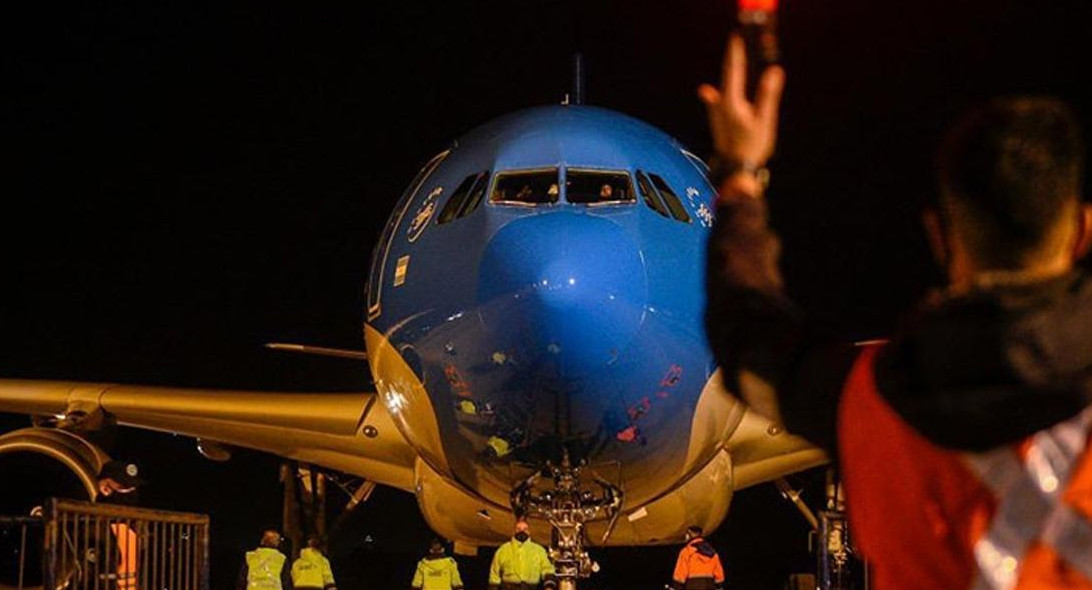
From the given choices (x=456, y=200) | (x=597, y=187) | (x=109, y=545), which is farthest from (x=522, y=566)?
(x=109, y=545)

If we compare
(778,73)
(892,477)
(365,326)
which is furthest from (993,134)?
(365,326)

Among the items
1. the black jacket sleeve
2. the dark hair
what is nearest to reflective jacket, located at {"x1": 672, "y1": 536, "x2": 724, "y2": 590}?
the black jacket sleeve

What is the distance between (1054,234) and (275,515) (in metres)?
24.6

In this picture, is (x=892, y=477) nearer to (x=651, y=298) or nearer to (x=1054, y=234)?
(x=1054, y=234)

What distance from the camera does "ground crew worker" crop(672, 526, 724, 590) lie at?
39.3 feet

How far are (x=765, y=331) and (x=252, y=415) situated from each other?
10546 millimetres

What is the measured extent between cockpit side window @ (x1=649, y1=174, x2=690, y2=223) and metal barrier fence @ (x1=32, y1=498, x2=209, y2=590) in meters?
2.99

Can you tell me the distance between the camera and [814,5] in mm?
4188

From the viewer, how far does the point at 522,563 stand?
37.6ft

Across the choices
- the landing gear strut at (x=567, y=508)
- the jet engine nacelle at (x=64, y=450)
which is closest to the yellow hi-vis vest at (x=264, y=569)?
the jet engine nacelle at (x=64, y=450)

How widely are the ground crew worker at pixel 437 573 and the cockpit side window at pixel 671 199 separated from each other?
6463mm

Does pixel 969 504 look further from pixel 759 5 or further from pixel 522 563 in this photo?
pixel 522 563

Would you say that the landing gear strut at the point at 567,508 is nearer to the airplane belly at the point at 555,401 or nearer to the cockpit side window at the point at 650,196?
the airplane belly at the point at 555,401

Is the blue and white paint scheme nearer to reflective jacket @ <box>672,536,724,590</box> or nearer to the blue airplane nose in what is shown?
the blue airplane nose
